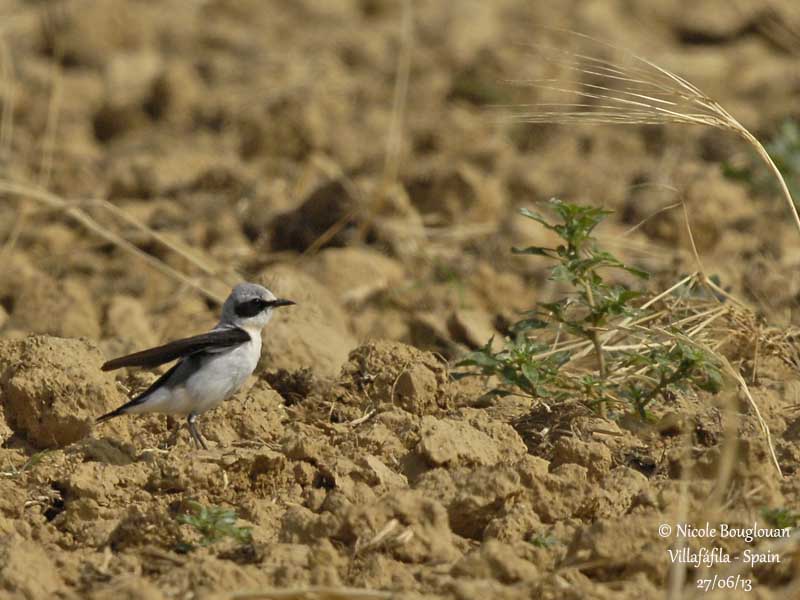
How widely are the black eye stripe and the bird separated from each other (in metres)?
0.08

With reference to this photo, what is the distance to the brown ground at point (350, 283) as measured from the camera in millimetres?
4859

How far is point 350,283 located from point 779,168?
3.19m

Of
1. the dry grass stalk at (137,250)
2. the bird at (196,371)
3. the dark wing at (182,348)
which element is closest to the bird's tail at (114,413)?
the bird at (196,371)

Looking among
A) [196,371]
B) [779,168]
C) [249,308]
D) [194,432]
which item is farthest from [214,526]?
[779,168]

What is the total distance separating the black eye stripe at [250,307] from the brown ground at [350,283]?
1.25 feet

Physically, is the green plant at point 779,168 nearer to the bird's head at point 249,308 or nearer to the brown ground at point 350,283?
the brown ground at point 350,283

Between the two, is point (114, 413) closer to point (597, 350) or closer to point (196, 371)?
point (196, 371)

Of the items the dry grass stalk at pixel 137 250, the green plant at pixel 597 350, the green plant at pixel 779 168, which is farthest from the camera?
the green plant at pixel 779 168

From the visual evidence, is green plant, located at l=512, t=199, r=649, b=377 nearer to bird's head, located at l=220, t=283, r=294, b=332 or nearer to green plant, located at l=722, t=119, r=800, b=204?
bird's head, located at l=220, t=283, r=294, b=332

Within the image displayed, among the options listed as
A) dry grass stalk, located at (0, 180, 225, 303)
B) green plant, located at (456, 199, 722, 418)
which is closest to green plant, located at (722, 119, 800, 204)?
green plant, located at (456, 199, 722, 418)

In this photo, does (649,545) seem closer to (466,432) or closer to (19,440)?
(466,432)

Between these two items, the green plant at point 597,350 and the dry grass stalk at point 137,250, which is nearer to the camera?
the green plant at point 597,350

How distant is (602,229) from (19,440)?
538cm

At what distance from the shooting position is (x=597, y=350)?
19.9ft
